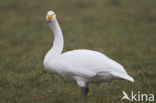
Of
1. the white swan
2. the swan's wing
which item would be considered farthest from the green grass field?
the swan's wing

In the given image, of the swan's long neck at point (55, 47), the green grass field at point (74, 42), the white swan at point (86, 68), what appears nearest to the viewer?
the white swan at point (86, 68)

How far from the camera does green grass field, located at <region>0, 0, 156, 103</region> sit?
Result: 5868 millimetres

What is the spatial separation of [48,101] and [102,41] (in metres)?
6.55

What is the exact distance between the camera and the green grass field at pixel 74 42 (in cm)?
587

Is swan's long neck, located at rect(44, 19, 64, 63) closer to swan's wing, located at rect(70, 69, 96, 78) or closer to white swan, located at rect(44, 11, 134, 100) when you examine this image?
white swan, located at rect(44, 11, 134, 100)

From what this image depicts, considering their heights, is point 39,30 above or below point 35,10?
below

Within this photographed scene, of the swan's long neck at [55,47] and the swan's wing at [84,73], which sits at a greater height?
the swan's long neck at [55,47]

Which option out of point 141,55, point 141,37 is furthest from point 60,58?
point 141,37

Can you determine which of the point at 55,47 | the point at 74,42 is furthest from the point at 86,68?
the point at 74,42

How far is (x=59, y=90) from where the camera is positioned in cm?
593

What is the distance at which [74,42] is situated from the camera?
11.5m

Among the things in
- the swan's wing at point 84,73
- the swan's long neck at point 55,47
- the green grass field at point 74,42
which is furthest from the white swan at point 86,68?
the green grass field at point 74,42

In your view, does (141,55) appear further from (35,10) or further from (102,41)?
(35,10)

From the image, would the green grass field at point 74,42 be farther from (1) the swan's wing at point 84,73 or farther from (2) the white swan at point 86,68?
(1) the swan's wing at point 84,73
